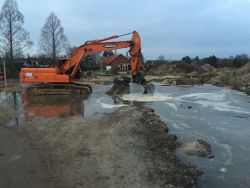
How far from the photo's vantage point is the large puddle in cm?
810

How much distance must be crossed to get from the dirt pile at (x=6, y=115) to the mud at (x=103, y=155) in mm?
1574

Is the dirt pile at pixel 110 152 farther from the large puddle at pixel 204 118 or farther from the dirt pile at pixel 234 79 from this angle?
the dirt pile at pixel 234 79

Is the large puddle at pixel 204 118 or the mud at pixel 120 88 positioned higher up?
the mud at pixel 120 88

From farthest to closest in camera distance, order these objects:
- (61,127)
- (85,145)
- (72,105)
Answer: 1. (72,105)
2. (61,127)
3. (85,145)

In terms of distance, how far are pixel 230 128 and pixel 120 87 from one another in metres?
13.1

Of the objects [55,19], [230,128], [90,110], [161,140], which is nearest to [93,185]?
[161,140]

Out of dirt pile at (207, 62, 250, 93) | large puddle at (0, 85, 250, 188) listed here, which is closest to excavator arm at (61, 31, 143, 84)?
large puddle at (0, 85, 250, 188)

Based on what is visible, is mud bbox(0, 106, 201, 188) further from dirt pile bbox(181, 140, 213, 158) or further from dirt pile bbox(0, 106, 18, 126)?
dirt pile bbox(0, 106, 18, 126)

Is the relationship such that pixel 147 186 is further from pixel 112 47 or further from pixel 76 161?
pixel 112 47

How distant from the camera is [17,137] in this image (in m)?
11.0

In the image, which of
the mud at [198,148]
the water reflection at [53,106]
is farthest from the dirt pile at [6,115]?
the mud at [198,148]

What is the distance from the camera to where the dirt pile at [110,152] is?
7.07 metres

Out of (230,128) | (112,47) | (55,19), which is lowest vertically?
(230,128)

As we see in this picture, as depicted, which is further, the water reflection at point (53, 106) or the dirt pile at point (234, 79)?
the dirt pile at point (234, 79)
